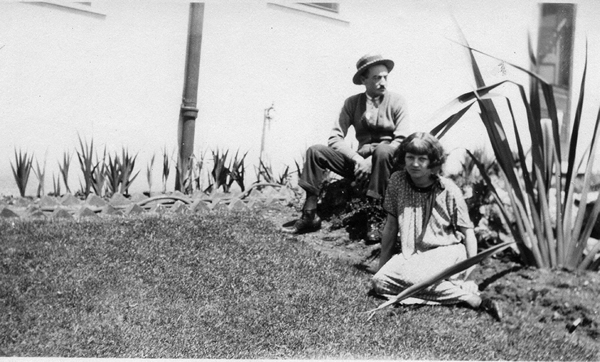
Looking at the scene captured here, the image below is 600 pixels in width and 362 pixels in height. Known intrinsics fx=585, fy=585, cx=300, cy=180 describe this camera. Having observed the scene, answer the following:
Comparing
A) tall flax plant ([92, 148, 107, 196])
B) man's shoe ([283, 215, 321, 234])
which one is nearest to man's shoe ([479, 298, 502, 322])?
man's shoe ([283, 215, 321, 234])

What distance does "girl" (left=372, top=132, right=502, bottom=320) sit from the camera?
10.6 feet

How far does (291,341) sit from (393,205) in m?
1.03

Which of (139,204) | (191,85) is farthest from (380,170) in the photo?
(139,204)

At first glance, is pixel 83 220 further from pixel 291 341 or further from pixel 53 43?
pixel 291 341

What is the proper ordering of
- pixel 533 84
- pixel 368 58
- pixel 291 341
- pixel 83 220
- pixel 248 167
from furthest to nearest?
pixel 248 167 → pixel 83 220 → pixel 368 58 → pixel 533 84 → pixel 291 341

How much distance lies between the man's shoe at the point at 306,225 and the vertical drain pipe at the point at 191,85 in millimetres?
1058

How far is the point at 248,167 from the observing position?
478 centimetres

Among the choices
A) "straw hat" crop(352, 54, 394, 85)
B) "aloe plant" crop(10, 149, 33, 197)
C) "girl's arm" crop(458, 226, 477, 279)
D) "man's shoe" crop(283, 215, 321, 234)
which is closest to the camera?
"girl's arm" crop(458, 226, 477, 279)

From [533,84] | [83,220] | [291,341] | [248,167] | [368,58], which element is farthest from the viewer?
[248,167]

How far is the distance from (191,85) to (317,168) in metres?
1.15

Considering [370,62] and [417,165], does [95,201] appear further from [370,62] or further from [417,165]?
[417,165]

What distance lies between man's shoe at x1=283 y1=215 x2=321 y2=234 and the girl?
0.81m

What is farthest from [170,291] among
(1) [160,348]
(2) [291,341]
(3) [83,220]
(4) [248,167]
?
(4) [248,167]

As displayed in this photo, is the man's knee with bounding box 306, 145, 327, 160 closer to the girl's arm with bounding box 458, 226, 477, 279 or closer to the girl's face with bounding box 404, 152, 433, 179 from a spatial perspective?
the girl's face with bounding box 404, 152, 433, 179
